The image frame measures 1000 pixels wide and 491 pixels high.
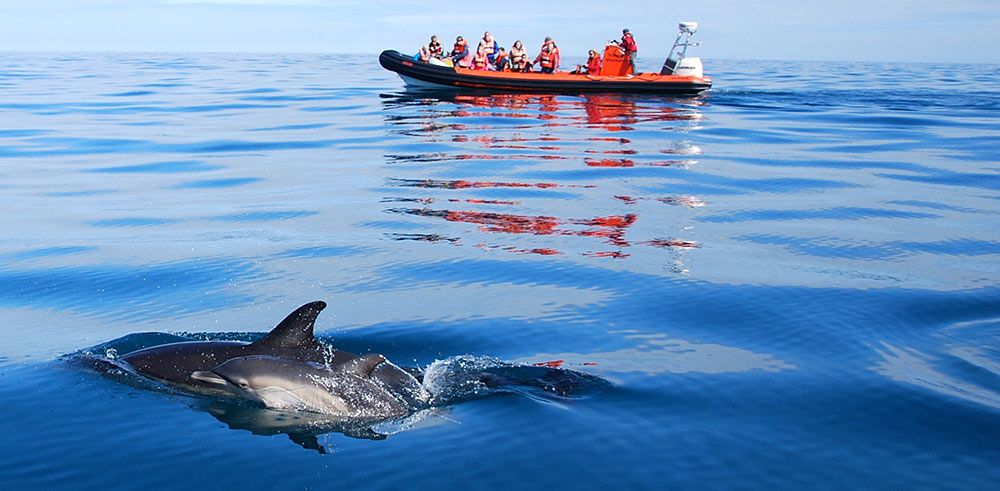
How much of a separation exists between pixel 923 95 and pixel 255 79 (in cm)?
3154

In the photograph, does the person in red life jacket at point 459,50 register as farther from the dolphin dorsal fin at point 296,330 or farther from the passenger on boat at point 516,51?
the dolphin dorsal fin at point 296,330

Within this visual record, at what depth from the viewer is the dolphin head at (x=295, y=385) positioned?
19.9 ft

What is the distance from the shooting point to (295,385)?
20.0ft

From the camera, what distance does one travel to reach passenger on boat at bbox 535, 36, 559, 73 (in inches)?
1558

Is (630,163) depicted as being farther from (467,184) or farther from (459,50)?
(459,50)

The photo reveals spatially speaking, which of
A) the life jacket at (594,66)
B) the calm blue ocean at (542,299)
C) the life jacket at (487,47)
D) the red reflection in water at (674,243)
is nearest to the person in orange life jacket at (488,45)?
the life jacket at (487,47)

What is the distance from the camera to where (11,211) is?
46.7 ft

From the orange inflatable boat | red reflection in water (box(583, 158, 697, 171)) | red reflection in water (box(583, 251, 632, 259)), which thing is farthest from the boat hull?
red reflection in water (box(583, 251, 632, 259))

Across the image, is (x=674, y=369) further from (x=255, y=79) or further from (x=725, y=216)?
(x=255, y=79)

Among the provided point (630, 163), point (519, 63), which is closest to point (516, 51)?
point (519, 63)

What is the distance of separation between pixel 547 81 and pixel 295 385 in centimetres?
3247

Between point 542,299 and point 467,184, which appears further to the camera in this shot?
point 467,184

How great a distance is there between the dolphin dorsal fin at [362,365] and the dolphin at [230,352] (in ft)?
0.18

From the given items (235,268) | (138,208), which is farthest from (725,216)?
(138,208)
